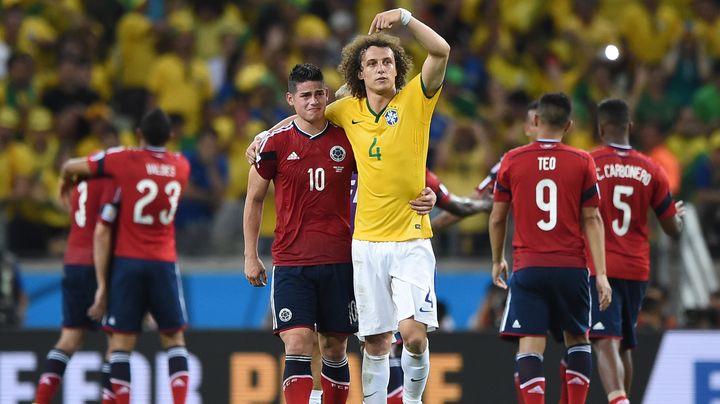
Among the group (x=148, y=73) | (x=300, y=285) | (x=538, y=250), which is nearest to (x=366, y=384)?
(x=300, y=285)

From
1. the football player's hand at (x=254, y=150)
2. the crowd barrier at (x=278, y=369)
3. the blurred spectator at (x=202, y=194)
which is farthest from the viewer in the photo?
the blurred spectator at (x=202, y=194)

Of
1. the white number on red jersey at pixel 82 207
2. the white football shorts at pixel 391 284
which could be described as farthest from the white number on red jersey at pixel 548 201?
the white number on red jersey at pixel 82 207

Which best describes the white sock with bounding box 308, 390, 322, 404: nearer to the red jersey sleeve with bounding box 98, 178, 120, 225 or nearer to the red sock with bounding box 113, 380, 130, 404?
the red sock with bounding box 113, 380, 130, 404

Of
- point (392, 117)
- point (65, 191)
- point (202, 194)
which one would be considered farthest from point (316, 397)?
point (202, 194)

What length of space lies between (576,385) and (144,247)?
12.7 ft

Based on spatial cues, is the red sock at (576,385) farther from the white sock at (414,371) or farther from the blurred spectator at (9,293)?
the blurred spectator at (9,293)

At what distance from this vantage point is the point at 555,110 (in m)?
10.0

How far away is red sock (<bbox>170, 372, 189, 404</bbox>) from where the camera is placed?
1153 cm

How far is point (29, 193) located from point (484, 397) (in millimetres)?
5642

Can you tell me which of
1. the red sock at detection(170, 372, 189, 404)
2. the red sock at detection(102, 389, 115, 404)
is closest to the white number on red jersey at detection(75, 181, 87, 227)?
the red sock at detection(102, 389, 115, 404)

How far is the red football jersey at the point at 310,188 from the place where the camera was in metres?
9.33

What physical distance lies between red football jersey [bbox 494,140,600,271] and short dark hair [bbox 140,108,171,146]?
322 cm

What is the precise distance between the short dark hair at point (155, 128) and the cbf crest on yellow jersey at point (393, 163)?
9.79 feet

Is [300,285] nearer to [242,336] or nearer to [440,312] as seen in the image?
[242,336]
